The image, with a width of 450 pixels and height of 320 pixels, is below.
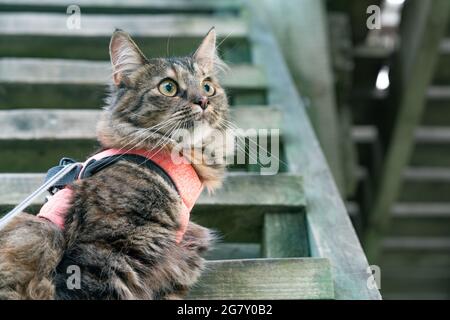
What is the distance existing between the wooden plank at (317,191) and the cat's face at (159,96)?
1.07 ft

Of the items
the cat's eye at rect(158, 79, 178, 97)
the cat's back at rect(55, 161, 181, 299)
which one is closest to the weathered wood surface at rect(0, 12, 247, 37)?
the cat's eye at rect(158, 79, 178, 97)

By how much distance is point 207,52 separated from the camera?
1540mm

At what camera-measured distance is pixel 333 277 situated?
1.26m

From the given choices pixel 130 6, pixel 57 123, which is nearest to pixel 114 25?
pixel 130 6

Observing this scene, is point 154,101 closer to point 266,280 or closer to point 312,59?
point 266,280

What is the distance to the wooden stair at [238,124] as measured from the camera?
4.05ft

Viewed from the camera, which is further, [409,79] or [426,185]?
[426,185]

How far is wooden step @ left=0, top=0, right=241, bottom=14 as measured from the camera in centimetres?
247

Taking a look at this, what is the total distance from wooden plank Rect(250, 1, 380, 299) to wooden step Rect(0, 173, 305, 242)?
0.20 ft

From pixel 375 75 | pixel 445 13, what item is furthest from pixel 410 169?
pixel 445 13

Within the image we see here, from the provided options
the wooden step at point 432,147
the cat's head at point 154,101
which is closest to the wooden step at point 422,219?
the wooden step at point 432,147

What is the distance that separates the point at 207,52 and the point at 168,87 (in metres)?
0.23

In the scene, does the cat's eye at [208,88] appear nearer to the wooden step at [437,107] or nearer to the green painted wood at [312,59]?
the green painted wood at [312,59]
